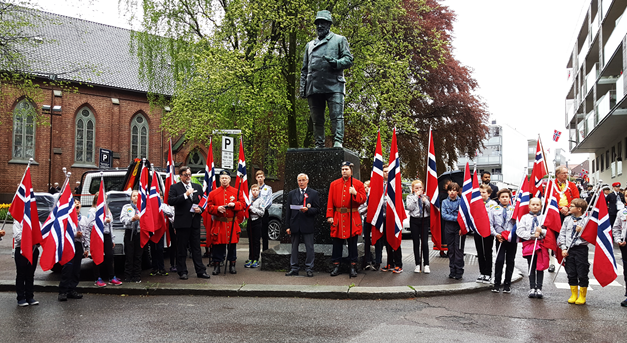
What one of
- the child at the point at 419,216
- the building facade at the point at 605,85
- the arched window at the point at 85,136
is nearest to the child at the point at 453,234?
the child at the point at 419,216

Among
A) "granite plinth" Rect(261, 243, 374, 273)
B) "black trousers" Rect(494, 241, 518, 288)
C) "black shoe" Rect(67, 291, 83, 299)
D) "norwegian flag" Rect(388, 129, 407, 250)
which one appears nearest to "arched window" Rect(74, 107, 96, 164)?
"granite plinth" Rect(261, 243, 374, 273)

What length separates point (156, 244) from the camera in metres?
9.72

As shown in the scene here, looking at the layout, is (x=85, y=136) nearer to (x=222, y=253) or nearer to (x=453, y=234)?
(x=222, y=253)

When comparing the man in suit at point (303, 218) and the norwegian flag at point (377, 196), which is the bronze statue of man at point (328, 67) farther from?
the man in suit at point (303, 218)

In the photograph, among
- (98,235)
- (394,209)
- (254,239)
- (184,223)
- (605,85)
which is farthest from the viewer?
(605,85)

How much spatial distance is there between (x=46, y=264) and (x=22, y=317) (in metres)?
1.08

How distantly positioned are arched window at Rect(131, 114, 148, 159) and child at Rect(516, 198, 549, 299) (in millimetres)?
34386

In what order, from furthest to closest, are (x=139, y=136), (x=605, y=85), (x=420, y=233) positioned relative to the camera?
(x=139, y=136) < (x=605, y=85) < (x=420, y=233)

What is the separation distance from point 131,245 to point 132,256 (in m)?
0.19

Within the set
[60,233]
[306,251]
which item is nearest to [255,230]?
[306,251]

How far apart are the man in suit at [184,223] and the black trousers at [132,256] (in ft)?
2.16

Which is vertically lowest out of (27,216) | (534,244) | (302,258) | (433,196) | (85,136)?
(302,258)

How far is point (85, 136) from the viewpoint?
36594mm

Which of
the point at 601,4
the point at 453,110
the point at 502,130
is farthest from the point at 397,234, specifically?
the point at 502,130
